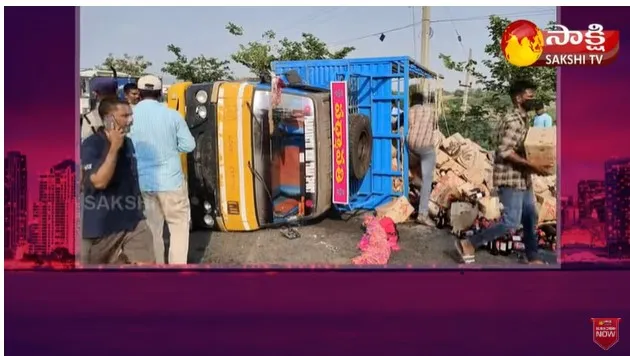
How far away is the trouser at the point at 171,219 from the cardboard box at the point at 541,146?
64.7 inches

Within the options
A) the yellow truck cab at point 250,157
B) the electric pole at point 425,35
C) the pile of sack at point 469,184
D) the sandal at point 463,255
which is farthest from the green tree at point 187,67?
the sandal at point 463,255

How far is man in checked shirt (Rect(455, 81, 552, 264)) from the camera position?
4402 mm

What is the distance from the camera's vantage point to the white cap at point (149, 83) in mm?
4363

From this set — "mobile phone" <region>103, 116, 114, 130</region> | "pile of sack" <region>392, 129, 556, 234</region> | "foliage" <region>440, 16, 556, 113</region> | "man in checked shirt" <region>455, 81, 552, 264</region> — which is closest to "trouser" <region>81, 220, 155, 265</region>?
"mobile phone" <region>103, 116, 114, 130</region>

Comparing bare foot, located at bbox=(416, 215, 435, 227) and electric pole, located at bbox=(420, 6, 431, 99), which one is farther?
bare foot, located at bbox=(416, 215, 435, 227)

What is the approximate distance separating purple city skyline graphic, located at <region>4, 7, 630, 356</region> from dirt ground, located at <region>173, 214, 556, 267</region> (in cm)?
6

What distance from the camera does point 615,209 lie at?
4375 mm

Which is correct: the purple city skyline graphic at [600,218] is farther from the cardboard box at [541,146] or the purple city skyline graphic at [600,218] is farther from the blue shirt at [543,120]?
the blue shirt at [543,120]

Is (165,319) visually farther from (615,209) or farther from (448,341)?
→ (615,209)

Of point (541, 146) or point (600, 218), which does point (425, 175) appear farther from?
point (600, 218)

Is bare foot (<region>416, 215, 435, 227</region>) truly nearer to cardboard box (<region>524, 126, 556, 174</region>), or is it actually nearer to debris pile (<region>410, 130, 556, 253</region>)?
debris pile (<region>410, 130, 556, 253</region>)

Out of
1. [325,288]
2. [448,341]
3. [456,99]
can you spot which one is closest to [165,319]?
[325,288]

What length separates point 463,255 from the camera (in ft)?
14.6

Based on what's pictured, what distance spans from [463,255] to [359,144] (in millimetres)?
728
